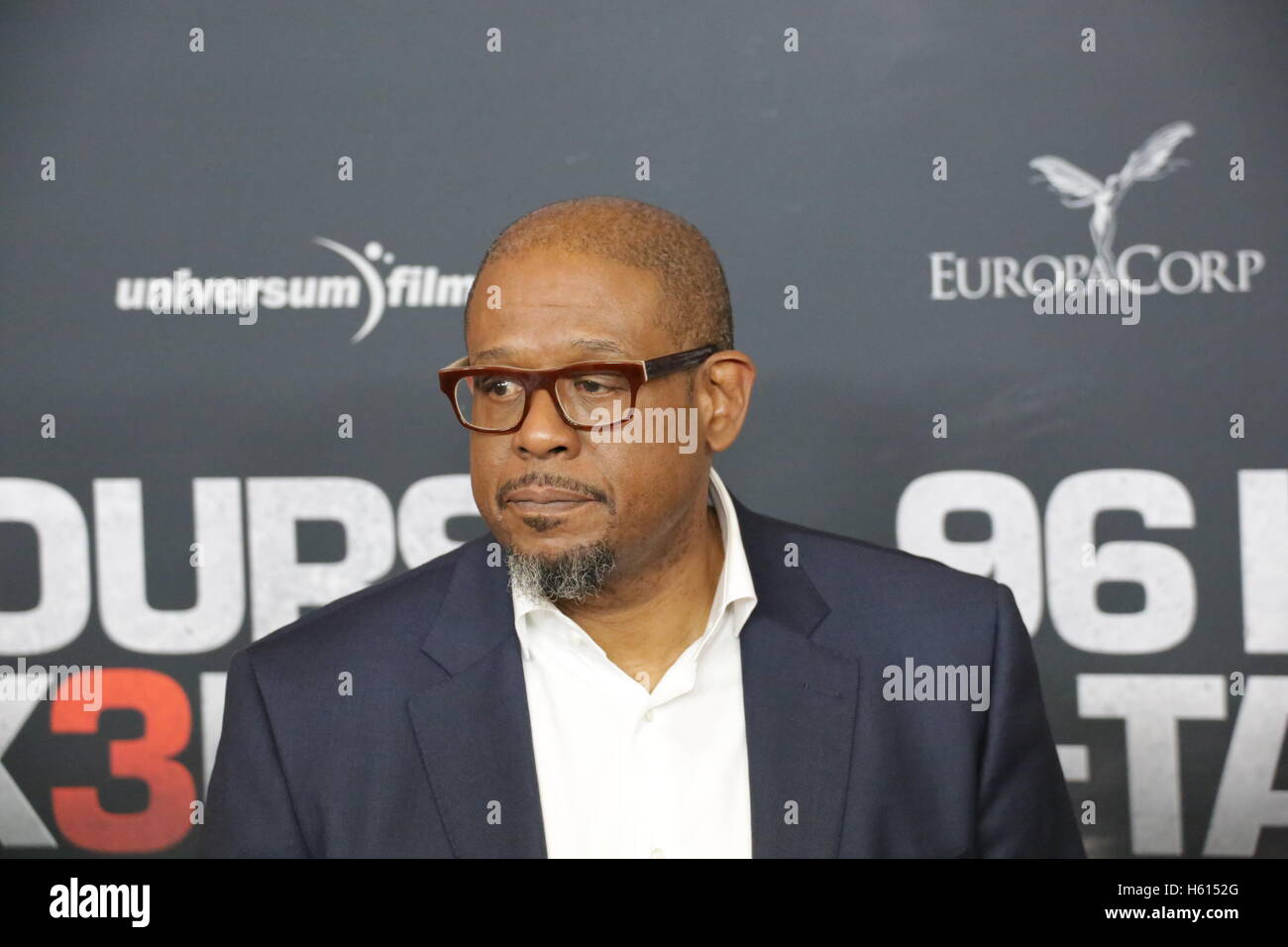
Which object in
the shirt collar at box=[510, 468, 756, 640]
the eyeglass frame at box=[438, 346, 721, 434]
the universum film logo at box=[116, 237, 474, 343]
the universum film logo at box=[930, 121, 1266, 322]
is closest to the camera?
the eyeglass frame at box=[438, 346, 721, 434]

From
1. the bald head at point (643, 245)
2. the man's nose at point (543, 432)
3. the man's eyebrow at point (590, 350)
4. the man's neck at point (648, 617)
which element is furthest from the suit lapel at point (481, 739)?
the bald head at point (643, 245)

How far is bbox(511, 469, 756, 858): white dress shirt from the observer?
2.05 m

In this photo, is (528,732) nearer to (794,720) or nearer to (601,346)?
(794,720)

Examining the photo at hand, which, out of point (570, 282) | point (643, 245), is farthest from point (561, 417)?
point (643, 245)

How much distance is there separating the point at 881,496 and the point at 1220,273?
97cm

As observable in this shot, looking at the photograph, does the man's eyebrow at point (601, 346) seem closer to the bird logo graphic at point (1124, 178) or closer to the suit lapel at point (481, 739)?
the suit lapel at point (481, 739)

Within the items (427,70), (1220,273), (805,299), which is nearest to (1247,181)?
(1220,273)

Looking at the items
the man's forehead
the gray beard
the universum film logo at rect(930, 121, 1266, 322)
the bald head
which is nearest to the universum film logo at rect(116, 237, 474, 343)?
the bald head

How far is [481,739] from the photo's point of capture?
204 cm

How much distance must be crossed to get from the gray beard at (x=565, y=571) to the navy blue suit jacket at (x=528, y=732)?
0.29 ft

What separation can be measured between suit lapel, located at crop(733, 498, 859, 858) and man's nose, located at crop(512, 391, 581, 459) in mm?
441

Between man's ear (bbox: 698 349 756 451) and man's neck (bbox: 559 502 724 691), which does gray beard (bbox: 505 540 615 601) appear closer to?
man's neck (bbox: 559 502 724 691)

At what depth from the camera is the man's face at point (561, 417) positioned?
6.65 ft

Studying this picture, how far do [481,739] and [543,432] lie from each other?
0.49 meters
